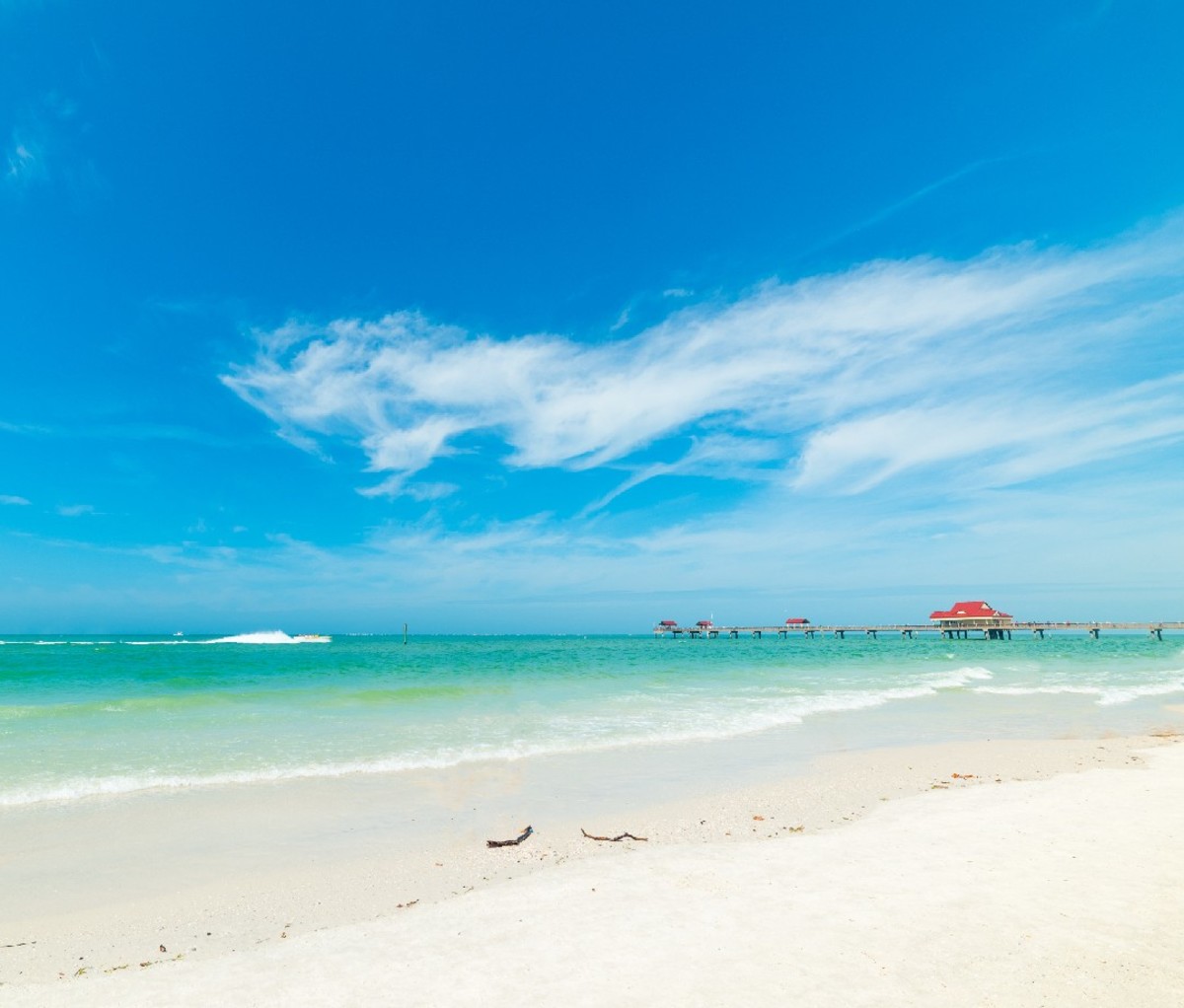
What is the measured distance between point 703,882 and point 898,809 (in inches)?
161

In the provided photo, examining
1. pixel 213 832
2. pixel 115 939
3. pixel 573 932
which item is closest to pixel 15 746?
pixel 213 832

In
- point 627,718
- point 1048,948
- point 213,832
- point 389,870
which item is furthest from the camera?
point 627,718

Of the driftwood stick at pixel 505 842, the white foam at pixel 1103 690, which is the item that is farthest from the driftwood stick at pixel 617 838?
the white foam at pixel 1103 690

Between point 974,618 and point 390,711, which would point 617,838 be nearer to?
point 390,711

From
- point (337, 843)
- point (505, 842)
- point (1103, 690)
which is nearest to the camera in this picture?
point (505, 842)

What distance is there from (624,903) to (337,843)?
4.10m

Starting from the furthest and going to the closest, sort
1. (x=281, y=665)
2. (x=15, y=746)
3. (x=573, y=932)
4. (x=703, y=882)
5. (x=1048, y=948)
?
(x=281, y=665)
(x=15, y=746)
(x=703, y=882)
(x=573, y=932)
(x=1048, y=948)

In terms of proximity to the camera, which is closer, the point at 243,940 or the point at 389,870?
the point at 243,940

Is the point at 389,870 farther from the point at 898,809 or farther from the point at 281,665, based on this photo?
the point at 281,665

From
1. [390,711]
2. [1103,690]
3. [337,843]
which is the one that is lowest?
[1103,690]

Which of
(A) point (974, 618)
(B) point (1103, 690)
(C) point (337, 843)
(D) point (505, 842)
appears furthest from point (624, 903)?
(A) point (974, 618)

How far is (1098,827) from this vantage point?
25.6ft

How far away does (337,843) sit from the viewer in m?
8.18

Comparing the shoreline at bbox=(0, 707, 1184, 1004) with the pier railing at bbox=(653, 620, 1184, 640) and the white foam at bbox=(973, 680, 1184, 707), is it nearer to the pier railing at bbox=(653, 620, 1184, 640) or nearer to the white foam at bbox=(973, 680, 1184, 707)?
the white foam at bbox=(973, 680, 1184, 707)
